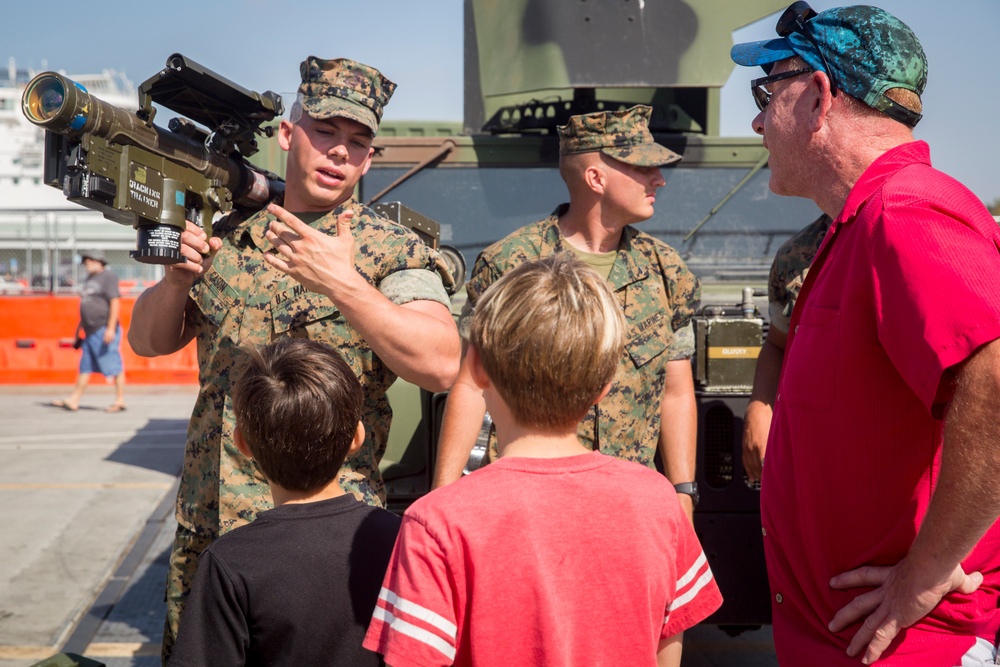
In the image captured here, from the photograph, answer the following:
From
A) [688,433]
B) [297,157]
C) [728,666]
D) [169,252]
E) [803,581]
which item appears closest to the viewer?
[803,581]

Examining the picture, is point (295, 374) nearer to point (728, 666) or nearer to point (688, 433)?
point (688, 433)

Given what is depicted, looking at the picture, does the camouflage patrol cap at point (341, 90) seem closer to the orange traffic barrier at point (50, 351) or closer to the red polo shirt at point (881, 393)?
the red polo shirt at point (881, 393)

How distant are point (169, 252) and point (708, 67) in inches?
135

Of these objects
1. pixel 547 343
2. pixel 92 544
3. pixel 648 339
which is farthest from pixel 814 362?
pixel 92 544

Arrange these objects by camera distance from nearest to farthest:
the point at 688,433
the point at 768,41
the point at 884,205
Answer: the point at 884,205
the point at 768,41
the point at 688,433

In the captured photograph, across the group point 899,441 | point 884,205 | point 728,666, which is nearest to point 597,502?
point 899,441

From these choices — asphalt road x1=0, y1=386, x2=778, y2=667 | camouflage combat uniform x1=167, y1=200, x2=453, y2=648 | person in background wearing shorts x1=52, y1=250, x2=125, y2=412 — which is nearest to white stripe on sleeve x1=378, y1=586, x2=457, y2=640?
camouflage combat uniform x1=167, y1=200, x2=453, y2=648

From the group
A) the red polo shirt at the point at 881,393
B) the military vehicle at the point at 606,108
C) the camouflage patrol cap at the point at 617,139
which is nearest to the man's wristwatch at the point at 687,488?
the camouflage patrol cap at the point at 617,139

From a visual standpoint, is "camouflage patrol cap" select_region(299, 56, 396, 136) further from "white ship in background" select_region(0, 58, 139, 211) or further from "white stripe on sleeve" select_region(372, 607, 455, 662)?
"white ship in background" select_region(0, 58, 139, 211)

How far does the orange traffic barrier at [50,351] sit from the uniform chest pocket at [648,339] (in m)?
10.2

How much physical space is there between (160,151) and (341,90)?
514 millimetres

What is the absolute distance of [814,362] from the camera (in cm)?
189

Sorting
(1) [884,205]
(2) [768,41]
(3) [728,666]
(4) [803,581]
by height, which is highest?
(2) [768,41]

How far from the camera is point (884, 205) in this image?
1756mm
